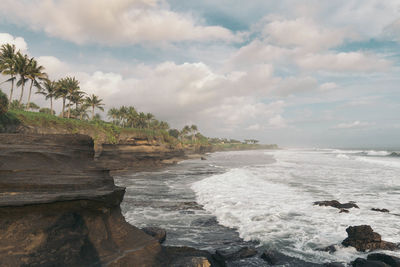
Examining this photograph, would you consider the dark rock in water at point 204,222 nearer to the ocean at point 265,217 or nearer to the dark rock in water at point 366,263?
the ocean at point 265,217

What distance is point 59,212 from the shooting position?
5.96 m

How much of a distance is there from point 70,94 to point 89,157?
54867 millimetres

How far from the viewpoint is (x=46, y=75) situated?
1586 inches

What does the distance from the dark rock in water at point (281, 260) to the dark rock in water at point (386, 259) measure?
192 cm

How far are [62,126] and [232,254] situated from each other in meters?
35.4

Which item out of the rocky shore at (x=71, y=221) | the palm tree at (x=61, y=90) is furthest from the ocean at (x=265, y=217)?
the palm tree at (x=61, y=90)

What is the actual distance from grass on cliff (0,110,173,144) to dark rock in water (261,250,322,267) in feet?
100

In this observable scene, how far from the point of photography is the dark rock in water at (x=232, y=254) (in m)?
7.73

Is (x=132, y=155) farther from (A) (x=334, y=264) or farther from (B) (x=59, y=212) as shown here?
(A) (x=334, y=264)

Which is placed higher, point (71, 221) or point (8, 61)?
point (8, 61)

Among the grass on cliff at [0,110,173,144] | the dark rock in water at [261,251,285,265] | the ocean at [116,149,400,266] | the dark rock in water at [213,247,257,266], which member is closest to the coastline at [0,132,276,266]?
the dark rock in water at [213,247,257,266]

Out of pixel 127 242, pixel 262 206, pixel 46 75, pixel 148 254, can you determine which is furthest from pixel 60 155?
pixel 46 75

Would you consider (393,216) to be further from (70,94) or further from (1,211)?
(70,94)

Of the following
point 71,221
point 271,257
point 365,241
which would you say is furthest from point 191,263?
point 365,241
